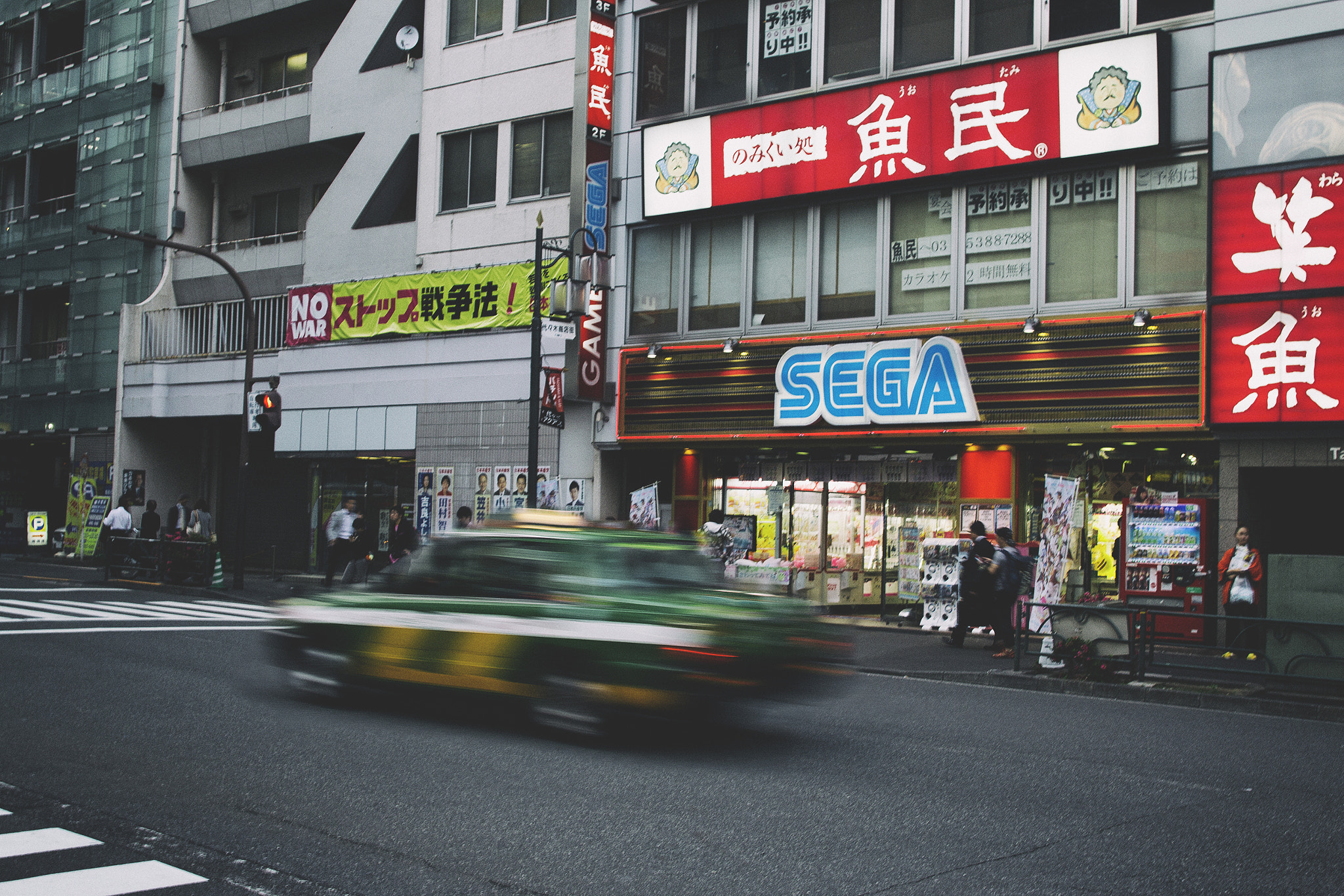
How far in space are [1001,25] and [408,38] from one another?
555 inches

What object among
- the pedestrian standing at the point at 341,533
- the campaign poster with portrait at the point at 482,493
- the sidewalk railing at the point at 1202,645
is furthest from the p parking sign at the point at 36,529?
the sidewalk railing at the point at 1202,645

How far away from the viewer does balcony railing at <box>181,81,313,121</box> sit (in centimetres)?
3036

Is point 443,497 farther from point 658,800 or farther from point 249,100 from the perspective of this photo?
point 658,800

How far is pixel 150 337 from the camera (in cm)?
3303

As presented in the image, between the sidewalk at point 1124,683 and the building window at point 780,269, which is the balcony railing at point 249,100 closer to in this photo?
the building window at point 780,269

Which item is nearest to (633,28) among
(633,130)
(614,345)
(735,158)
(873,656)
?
(633,130)

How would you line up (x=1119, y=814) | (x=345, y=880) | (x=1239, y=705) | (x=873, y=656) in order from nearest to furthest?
1. (x=345, y=880)
2. (x=1119, y=814)
3. (x=1239, y=705)
4. (x=873, y=656)

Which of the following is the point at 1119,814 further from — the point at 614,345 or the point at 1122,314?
the point at 614,345

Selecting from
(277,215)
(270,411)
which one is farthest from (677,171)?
(277,215)

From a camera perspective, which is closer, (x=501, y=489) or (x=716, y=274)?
(x=716, y=274)

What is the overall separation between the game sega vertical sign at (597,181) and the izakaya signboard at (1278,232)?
10796mm

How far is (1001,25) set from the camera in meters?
19.2

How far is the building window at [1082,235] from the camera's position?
18.2 m

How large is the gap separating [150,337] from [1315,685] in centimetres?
2951
